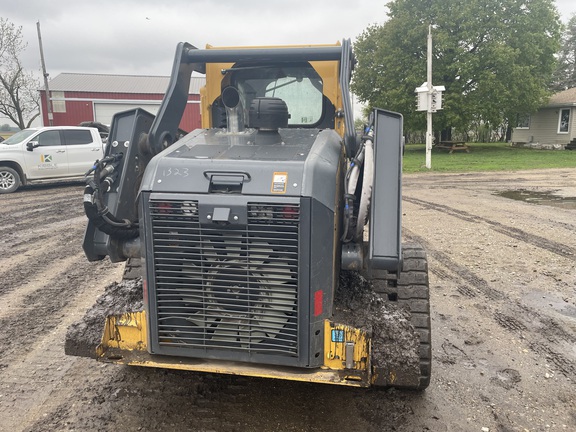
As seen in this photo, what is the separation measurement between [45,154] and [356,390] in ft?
41.3

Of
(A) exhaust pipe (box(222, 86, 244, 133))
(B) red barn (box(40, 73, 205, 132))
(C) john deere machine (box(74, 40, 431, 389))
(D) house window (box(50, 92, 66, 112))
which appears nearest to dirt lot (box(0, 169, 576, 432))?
(C) john deere machine (box(74, 40, 431, 389))

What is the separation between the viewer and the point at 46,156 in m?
13.5

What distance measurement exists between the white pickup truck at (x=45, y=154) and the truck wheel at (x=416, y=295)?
12.4 m

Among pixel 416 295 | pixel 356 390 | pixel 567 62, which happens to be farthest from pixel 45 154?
pixel 567 62

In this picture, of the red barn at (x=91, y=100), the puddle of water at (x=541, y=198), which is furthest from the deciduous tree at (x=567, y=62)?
the puddle of water at (x=541, y=198)

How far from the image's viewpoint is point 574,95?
104 ft

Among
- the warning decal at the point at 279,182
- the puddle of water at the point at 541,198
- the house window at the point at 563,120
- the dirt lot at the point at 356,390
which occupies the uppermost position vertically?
the house window at the point at 563,120

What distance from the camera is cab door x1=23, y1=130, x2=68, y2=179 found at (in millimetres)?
13219

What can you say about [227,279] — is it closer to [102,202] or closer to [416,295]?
[102,202]

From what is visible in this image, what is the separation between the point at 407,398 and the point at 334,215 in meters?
1.47

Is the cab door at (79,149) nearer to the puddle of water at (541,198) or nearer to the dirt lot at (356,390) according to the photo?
the dirt lot at (356,390)

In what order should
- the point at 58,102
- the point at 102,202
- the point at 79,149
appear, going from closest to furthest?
1. the point at 102,202
2. the point at 79,149
3. the point at 58,102

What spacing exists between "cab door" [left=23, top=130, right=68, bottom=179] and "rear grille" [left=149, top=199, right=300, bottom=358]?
1226cm

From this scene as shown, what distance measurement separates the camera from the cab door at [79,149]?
1378 cm
